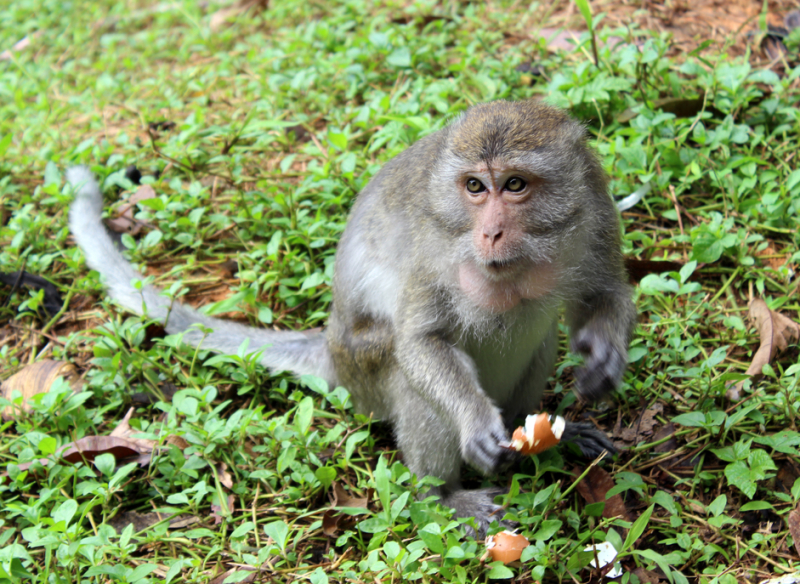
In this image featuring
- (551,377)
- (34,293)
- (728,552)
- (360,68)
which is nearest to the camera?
(728,552)

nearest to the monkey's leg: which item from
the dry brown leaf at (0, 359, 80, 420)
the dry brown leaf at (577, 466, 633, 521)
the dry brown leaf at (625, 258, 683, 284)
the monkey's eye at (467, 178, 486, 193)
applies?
the dry brown leaf at (577, 466, 633, 521)

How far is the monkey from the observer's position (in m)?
3.09

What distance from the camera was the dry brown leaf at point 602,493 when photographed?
3506 millimetres

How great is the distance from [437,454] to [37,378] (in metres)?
2.61

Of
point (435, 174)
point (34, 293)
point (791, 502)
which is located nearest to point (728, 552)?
point (791, 502)

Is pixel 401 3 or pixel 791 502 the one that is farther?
pixel 401 3

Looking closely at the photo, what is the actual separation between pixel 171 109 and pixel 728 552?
5.79 metres

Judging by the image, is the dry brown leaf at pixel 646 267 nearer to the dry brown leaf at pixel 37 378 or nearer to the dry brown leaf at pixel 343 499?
the dry brown leaf at pixel 343 499

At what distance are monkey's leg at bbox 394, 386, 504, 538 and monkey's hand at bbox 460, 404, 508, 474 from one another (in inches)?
10.0

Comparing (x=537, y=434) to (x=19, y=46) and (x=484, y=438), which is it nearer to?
(x=484, y=438)

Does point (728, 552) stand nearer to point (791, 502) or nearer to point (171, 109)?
point (791, 502)

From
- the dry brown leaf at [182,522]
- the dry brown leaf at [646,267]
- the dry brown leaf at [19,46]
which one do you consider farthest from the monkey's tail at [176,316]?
the dry brown leaf at [19,46]

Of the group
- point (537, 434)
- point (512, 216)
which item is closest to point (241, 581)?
point (537, 434)

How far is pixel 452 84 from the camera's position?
18.9 feet
